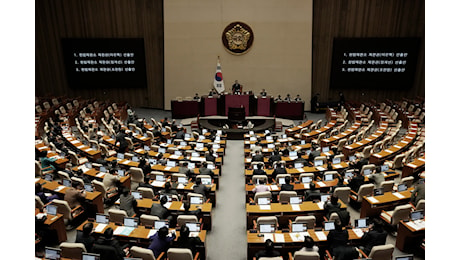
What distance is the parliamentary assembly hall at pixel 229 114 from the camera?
22.9 feet

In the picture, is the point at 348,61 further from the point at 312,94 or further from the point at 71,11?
the point at 71,11

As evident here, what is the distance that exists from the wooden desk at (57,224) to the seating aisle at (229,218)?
9.96 ft

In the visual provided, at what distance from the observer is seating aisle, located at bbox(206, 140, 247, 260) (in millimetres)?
6409

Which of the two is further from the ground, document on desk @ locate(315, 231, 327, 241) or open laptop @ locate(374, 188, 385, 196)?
open laptop @ locate(374, 188, 385, 196)

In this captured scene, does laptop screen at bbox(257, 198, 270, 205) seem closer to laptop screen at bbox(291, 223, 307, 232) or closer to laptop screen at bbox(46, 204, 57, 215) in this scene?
laptop screen at bbox(291, 223, 307, 232)

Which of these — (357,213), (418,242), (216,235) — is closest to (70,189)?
A: (216,235)

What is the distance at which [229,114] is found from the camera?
1661 centimetres

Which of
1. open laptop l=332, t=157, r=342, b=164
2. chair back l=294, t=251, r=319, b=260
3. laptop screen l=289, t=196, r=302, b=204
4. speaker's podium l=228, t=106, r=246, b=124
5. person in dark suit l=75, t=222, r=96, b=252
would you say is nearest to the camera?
chair back l=294, t=251, r=319, b=260

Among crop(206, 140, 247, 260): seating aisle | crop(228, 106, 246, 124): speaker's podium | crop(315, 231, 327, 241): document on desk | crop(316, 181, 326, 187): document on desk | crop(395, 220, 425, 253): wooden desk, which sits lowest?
crop(206, 140, 247, 260): seating aisle

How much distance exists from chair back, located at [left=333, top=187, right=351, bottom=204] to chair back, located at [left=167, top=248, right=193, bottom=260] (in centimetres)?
400

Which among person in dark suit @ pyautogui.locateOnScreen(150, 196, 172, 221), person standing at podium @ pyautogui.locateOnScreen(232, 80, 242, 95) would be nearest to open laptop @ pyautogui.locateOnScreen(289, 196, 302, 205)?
person in dark suit @ pyautogui.locateOnScreen(150, 196, 172, 221)

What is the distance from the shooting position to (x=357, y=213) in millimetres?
7715

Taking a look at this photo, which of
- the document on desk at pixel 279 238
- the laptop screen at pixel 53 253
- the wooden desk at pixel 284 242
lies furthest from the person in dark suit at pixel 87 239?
the document on desk at pixel 279 238

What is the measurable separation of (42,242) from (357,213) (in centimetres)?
719
